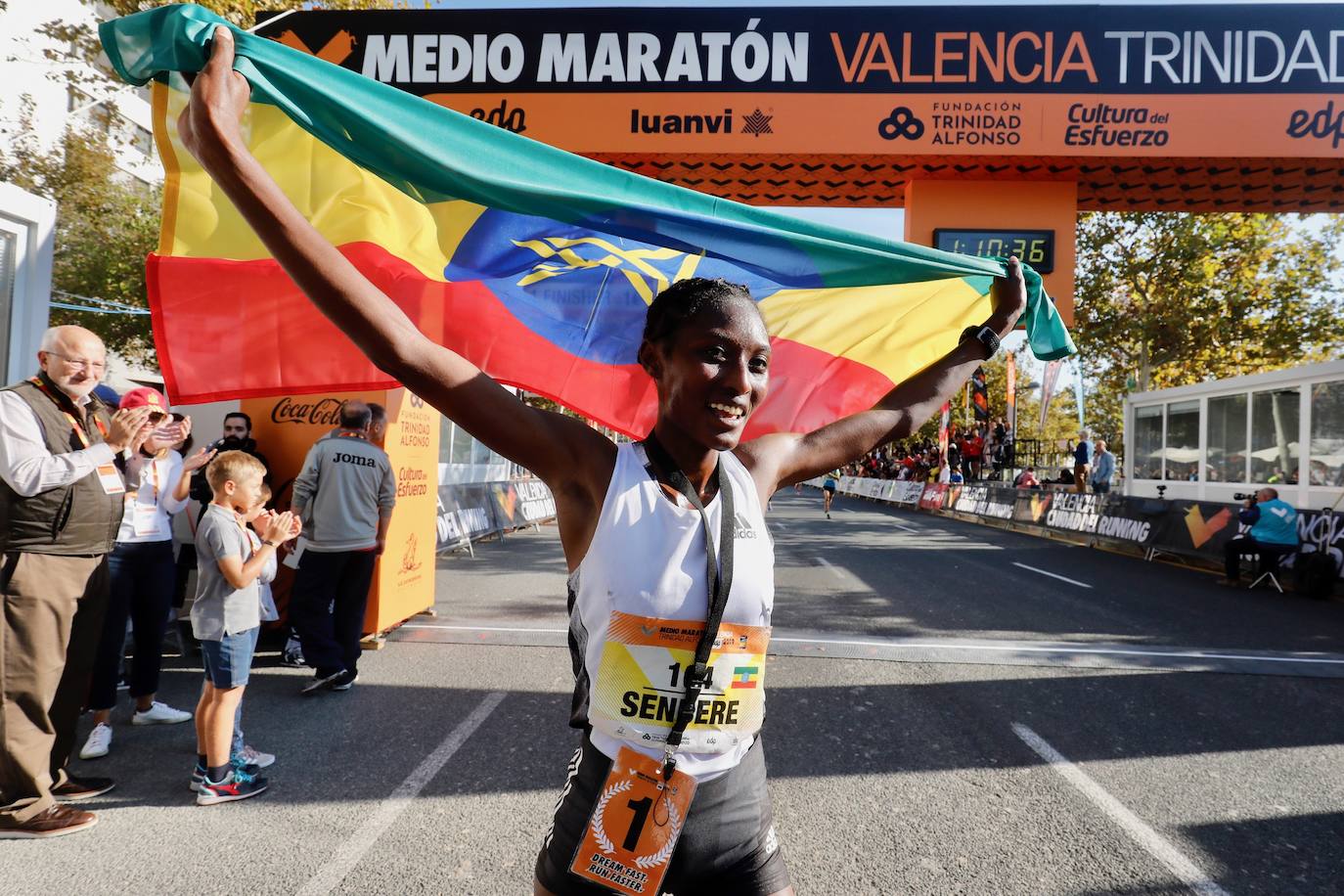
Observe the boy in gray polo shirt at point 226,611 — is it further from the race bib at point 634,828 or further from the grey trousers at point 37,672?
the race bib at point 634,828

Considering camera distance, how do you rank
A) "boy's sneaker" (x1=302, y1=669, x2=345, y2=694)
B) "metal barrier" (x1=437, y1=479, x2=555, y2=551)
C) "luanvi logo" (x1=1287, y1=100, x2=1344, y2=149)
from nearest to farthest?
"boy's sneaker" (x1=302, y1=669, x2=345, y2=694) → "luanvi logo" (x1=1287, y1=100, x2=1344, y2=149) → "metal barrier" (x1=437, y1=479, x2=555, y2=551)

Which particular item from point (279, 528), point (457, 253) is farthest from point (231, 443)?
point (457, 253)

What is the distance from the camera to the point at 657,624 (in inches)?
61.5

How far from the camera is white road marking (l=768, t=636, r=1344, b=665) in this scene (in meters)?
7.26

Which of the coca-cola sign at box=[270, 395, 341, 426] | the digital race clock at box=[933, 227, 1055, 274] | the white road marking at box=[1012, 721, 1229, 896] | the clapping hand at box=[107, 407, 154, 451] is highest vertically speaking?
the digital race clock at box=[933, 227, 1055, 274]

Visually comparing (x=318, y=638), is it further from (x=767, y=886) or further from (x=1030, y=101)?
(x=1030, y=101)

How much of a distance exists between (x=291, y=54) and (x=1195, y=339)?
2945cm

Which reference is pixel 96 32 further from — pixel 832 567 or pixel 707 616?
pixel 707 616

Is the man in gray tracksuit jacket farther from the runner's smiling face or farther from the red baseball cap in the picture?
the runner's smiling face

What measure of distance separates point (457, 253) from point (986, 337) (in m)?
1.88

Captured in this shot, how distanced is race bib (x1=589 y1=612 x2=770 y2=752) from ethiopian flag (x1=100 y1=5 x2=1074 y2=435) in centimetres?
159

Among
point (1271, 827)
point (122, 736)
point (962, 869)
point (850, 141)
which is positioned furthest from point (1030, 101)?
point (122, 736)

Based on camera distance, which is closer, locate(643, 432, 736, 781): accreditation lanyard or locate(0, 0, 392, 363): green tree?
locate(643, 432, 736, 781): accreditation lanyard

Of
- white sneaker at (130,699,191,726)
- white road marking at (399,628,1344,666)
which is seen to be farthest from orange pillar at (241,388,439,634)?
white sneaker at (130,699,191,726)
